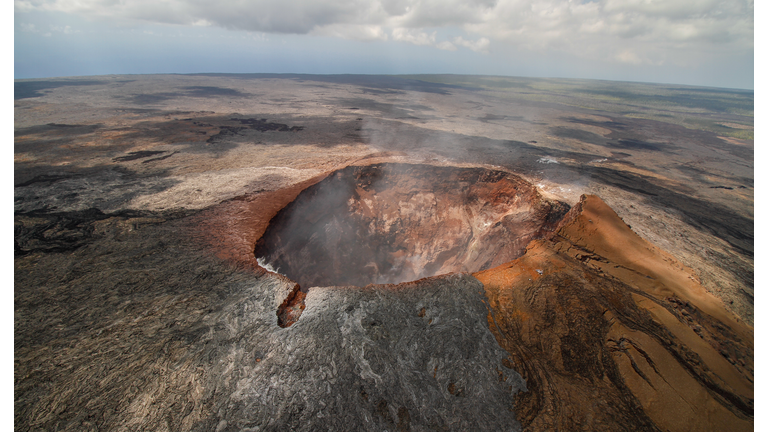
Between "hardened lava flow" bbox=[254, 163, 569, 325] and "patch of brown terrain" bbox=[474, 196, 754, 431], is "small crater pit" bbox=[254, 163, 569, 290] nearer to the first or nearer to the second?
"hardened lava flow" bbox=[254, 163, 569, 325]

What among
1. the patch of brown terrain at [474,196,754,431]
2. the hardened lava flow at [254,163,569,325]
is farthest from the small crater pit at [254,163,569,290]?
the patch of brown terrain at [474,196,754,431]

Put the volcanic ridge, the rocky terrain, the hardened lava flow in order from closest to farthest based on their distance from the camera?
the rocky terrain → the volcanic ridge → the hardened lava flow

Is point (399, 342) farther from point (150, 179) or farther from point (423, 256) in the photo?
point (150, 179)

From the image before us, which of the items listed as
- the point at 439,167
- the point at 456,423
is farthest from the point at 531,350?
the point at 439,167

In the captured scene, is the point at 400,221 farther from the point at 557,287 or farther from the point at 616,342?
the point at 616,342

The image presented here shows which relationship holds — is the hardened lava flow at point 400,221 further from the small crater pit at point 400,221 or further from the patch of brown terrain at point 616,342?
the patch of brown terrain at point 616,342

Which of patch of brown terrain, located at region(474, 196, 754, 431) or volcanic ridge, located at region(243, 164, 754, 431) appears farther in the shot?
volcanic ridge, located at region(243, 164, 754, 431)

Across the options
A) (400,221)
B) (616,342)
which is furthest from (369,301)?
(400,221)
